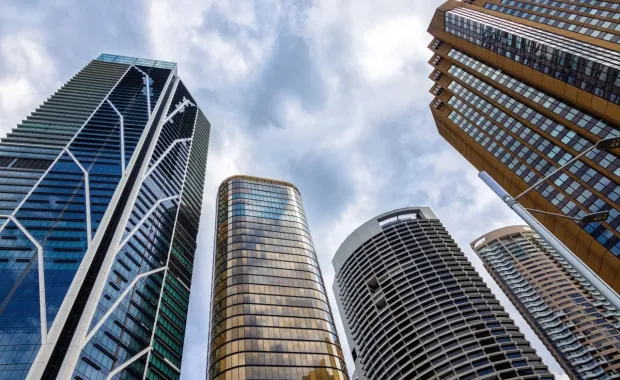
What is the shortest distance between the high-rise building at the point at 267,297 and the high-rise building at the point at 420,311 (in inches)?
843

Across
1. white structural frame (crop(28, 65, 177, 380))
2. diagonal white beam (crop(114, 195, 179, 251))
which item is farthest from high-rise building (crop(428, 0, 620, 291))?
white structural frame (crop(28, 65, 177, 380))

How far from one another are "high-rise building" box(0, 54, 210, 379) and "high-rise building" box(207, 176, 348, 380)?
14.7m

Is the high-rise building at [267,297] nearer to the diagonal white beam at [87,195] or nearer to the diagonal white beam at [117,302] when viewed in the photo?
the diagonal white beam at [117,302]

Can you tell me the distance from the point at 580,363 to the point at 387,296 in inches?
2879

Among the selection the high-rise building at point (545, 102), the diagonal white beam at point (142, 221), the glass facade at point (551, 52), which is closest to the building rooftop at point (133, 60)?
the diagonal white beam at point (142, 221)

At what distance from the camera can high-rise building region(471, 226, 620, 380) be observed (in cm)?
12825

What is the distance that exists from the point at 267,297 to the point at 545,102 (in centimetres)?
7177

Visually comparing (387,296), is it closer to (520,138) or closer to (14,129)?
(520,138)

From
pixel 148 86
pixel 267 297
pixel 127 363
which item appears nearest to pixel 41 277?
pixel 127 363

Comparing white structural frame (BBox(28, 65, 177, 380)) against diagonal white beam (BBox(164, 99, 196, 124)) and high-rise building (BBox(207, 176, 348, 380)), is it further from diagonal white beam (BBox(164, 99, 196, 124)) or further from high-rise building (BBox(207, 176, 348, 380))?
high-rise building (BBox(207, 176, 348, 380))

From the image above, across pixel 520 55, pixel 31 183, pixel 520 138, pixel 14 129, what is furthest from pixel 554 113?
pixel 14 129

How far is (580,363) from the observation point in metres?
130

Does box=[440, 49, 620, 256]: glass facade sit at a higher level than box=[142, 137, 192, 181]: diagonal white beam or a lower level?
lower

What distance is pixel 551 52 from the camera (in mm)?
76625
